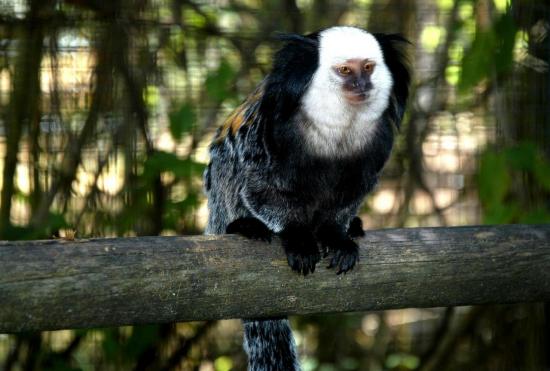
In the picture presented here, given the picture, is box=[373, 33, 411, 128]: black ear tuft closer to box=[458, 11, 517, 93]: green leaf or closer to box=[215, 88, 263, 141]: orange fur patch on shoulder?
box=[215, 88, 263, 141]: orange fur patch on shoulder

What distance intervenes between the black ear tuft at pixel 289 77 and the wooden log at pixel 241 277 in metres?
0.50

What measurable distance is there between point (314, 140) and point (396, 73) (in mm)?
401

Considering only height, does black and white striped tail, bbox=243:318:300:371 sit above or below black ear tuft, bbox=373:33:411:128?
below

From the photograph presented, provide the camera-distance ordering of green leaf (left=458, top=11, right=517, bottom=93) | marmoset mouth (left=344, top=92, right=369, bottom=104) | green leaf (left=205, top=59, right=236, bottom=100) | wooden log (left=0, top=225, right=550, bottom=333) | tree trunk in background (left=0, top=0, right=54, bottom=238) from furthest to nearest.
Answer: tree trunk in background (left=0, top=0, right=54, bottom=238) < green leaf (left=205, top=59, right=236, bottom=100) < green leaf (left=458, top=11, right=517, bottom=93) < marmoset mouth (left=344, top=92, right=369, bottom=104) < wooden log (left=0, top=225, right=550, bottom=333)

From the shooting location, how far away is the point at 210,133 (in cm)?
398

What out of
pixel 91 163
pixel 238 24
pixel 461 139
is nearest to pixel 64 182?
pixel 91 163

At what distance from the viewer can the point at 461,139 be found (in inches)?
162

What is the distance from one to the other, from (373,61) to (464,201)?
1830mm

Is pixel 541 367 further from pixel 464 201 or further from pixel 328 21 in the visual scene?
pixel 328 21

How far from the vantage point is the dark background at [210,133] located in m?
3.64

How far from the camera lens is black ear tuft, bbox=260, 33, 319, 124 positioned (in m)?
2.47

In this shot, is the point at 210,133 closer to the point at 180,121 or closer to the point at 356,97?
the point at 180,121

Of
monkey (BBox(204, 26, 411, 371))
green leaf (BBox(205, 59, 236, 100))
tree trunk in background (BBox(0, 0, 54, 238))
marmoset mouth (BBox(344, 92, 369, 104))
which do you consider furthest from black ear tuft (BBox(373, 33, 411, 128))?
tree trunk in background (BBox(0, 0, 54, 238))

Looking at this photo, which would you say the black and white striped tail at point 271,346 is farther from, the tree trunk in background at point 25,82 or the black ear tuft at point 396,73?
the tree trunk in background at point 25,82
